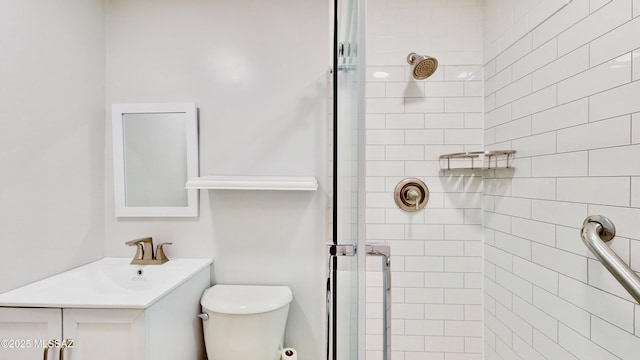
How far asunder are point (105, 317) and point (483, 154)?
150 cm

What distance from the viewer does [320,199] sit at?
1.44 meters

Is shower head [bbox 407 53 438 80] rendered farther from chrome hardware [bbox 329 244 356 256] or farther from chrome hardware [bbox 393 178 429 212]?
chrome hardware [bbox 329 244 356 256]

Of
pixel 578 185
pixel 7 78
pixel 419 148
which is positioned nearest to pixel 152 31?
pixel 7 78

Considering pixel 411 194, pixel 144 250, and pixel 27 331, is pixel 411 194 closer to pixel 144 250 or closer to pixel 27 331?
pixel 144 250

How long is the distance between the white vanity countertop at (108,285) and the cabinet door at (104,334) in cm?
3

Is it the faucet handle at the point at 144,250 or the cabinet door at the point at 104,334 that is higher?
the faucet handle at the point at 144,250

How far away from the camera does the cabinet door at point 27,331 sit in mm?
929

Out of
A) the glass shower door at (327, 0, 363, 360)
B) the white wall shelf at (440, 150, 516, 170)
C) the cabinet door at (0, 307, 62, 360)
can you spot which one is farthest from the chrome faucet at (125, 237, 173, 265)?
the white wall shelf at (440, 150, 516, 170)

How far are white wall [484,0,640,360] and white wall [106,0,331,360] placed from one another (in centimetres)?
79

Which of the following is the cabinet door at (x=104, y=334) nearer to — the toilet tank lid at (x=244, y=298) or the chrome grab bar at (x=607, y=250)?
the toilet tank lid at (x=244, y=298)

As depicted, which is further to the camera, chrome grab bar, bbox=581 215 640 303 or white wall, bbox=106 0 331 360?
white wall, bbox=106 0 331 360

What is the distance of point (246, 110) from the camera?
1.44 metres

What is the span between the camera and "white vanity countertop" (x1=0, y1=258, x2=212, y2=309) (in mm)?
922

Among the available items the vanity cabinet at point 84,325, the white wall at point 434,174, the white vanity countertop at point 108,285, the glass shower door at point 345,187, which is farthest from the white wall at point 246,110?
the glass shower door at point 345,187
